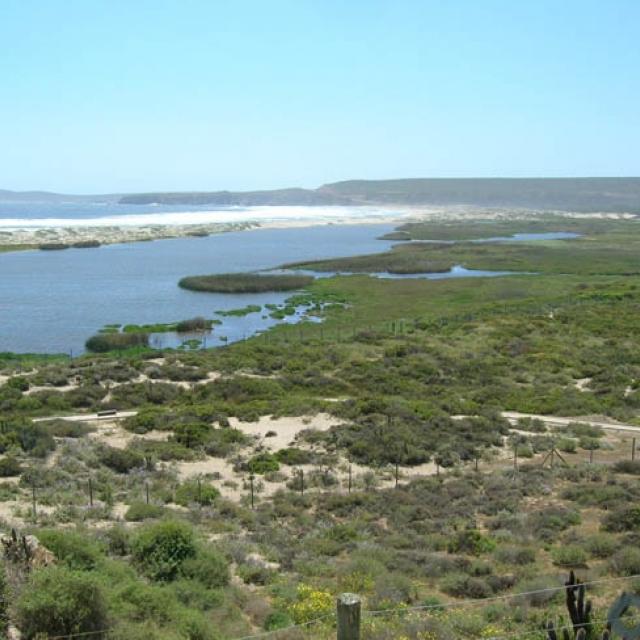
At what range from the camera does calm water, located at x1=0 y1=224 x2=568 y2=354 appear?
172 ft

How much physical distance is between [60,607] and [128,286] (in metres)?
67.2

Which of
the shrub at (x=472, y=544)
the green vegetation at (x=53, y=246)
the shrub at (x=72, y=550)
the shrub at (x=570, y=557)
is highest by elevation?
A: the green vegetation at (x=53, y=246)

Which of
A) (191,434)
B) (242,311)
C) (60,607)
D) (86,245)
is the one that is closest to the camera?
(60,607)

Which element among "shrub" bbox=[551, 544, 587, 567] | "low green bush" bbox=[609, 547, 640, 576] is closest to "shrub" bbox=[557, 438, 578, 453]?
→ "shrub" bbox=[551, 544, 587, 567]

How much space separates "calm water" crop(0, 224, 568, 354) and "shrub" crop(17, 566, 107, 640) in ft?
127

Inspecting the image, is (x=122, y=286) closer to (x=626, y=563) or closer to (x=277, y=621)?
(x=626, y=563)

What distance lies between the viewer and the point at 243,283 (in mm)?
74125

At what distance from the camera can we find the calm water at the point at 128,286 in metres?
52.5

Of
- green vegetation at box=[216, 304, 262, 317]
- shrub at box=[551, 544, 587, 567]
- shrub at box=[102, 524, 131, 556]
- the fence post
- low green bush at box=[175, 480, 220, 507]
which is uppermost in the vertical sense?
the fence post

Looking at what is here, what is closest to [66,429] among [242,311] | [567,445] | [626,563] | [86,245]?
[567,445]

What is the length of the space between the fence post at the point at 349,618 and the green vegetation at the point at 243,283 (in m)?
65.1

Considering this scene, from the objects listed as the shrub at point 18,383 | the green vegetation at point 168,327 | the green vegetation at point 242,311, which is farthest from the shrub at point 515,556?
the green vegetation at point 242,311

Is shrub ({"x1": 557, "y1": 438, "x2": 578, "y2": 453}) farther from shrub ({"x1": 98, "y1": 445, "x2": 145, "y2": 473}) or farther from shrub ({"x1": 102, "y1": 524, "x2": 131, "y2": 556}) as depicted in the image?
shrub ({"x1": 102, "y1": 524, "x2": 131, "y2": 556})

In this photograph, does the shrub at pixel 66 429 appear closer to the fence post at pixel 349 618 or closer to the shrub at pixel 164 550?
the shrub at pixel 164 550
